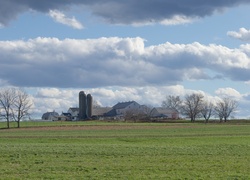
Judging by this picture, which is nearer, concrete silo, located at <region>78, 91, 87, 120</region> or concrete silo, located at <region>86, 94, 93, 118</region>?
concrete silo, located at <region>86, 94, 93, 118</region>

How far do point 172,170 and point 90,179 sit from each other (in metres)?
4.12

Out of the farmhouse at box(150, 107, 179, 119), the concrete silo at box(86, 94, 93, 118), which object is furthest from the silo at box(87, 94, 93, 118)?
the farmhouse at box(150, 107, 179, 119)

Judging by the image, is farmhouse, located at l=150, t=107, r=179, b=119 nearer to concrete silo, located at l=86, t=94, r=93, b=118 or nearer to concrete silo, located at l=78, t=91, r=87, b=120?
concrete silo, located at l=86, t=94, r=93, b=118

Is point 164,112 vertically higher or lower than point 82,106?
lower

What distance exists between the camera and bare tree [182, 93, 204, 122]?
538ft

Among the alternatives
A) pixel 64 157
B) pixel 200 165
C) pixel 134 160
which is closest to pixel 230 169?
pixel 200 165

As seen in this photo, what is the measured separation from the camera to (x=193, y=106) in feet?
560

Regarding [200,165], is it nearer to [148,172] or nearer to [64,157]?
[148,172]

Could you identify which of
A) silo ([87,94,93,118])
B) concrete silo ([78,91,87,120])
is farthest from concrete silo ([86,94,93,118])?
concrete silo ([78,91,87,120])

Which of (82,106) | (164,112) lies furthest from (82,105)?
(164,112)

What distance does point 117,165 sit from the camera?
67.8 feet

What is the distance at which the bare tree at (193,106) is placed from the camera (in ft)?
538

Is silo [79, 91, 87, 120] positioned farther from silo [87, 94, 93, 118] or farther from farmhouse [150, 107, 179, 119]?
farmhouse [150, 107, 179, 119]

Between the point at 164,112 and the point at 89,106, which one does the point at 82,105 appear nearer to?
the point at 89,106
